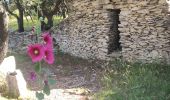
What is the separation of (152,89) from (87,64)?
4.25 meters

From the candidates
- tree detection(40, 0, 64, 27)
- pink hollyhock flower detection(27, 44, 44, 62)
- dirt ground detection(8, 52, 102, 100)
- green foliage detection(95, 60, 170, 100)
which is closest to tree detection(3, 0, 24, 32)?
tree detection(40, 0, 64, 27)

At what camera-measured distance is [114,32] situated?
40.1ft

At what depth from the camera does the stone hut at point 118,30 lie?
10555 millimetres

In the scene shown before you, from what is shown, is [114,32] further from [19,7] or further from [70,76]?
[19,7]

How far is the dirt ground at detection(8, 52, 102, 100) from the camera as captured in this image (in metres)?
8.97

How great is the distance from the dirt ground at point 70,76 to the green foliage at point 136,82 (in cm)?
39

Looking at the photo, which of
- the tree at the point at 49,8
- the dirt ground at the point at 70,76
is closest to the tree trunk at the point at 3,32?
the dirt ground at the point at 70,76

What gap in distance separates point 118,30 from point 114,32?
140 millimetres

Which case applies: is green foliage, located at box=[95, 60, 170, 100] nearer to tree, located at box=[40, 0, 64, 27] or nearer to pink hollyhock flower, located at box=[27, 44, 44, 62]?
pink hollyhock flower, located at box=[27, 44, 44, 62]

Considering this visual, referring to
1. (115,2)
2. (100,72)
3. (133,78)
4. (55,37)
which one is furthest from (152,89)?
(55,37)

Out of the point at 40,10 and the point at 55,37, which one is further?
the point at 40,10

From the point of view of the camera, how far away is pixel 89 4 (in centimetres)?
1252

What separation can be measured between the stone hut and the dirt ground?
52cm

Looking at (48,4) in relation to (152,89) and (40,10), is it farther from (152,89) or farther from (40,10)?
(152,89)
